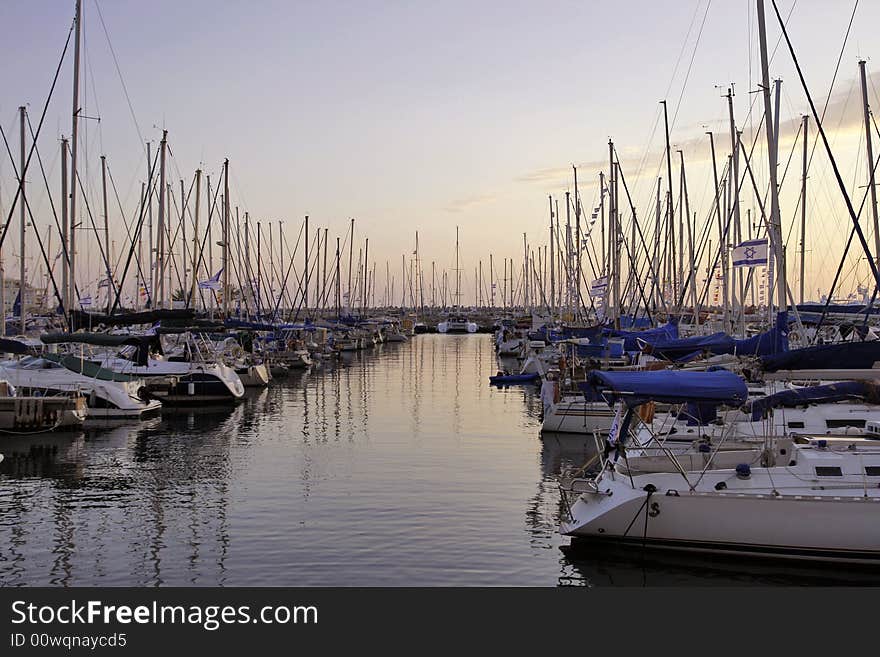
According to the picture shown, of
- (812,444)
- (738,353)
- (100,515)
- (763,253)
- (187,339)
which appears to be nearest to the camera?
(812,444)

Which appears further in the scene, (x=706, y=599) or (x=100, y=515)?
(x=100, y=515)

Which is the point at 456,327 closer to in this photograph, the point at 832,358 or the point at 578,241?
the point at 578,241

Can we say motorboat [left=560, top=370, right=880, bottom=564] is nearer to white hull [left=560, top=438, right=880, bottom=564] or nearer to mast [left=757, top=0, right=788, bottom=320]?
white hull [left=560, top=438, right=880, bottom=564]

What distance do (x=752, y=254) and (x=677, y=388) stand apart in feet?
50.6

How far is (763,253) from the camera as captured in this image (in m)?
32.6

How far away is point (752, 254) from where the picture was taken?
3312cm

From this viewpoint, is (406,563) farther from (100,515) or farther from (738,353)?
(738,353)

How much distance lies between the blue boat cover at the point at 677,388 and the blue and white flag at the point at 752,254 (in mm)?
13744

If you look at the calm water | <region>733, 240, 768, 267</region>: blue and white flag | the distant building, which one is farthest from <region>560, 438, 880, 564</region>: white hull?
the distant building

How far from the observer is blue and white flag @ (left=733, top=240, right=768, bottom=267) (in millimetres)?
32438

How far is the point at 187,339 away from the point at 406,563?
1329 inches

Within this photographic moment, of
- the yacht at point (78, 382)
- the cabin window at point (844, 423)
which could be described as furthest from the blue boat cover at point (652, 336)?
the yacht at point (78, 382)

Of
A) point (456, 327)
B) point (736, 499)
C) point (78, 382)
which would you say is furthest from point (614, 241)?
point (456, 327)

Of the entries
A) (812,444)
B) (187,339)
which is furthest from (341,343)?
(812,444)
